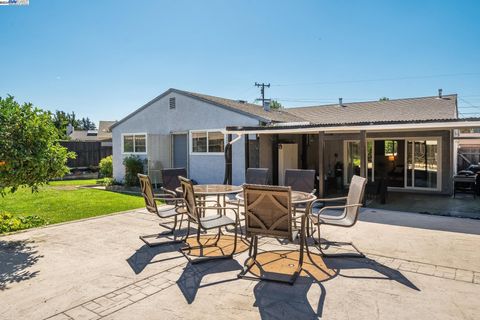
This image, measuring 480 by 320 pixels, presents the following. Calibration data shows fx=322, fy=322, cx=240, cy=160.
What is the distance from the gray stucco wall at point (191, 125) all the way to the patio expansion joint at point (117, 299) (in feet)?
30.8

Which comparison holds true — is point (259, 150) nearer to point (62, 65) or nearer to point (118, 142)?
point (118, 142)

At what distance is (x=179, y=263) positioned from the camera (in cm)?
493

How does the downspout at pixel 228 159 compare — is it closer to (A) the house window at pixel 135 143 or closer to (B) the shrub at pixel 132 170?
(B) the shrub at pixel 132 170

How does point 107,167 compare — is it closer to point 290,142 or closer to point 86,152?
point 86,152

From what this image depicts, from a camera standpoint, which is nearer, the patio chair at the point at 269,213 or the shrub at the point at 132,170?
the patio chair at the point at 269,213

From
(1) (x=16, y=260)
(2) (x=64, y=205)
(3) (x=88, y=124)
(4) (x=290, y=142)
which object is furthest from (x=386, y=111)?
(3) (x=88, y=124)

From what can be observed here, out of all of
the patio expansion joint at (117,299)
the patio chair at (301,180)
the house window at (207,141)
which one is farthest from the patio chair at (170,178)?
the house window at (207,141)

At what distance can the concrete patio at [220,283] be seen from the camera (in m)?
3.43

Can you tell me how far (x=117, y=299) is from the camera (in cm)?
372

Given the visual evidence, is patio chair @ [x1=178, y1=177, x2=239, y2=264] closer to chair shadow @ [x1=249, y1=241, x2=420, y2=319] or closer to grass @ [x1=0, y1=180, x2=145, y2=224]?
chair shadow @ [x1=249, y1=241, x2=420, y2=319]

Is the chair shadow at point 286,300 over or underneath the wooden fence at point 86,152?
underneath

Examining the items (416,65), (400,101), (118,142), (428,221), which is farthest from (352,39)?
(118,142)

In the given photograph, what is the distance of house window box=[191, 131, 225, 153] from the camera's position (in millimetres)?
14375

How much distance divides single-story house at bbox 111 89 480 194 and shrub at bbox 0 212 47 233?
6.69 metres
